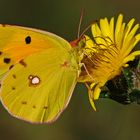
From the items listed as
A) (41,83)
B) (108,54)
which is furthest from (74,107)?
(108,54)

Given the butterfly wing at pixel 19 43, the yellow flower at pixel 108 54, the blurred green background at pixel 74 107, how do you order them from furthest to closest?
1. the blurred green background at pixel 74 107
2. the butterfly wing at pixel 19 43
3. the yellow flower at pixel 108 54

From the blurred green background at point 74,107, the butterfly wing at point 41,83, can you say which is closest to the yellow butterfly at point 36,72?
the butterfly wing at point 41,83

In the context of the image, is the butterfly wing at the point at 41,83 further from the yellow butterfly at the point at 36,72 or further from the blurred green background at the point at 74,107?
the blurred green background at the point at 74,107

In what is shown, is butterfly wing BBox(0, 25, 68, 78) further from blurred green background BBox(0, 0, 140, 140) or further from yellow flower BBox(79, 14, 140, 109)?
blurred green background BBox(0, 0, 140, 140)

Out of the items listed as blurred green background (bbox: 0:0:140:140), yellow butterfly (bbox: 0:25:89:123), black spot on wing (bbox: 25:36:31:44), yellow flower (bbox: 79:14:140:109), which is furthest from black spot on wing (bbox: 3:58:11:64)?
blurred green background (bbox: 0:0:140:140)

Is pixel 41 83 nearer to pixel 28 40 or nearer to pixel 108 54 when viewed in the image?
pixel 28 40

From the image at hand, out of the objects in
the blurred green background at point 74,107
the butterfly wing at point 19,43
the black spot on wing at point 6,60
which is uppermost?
the butterfly wing at point 19,43
